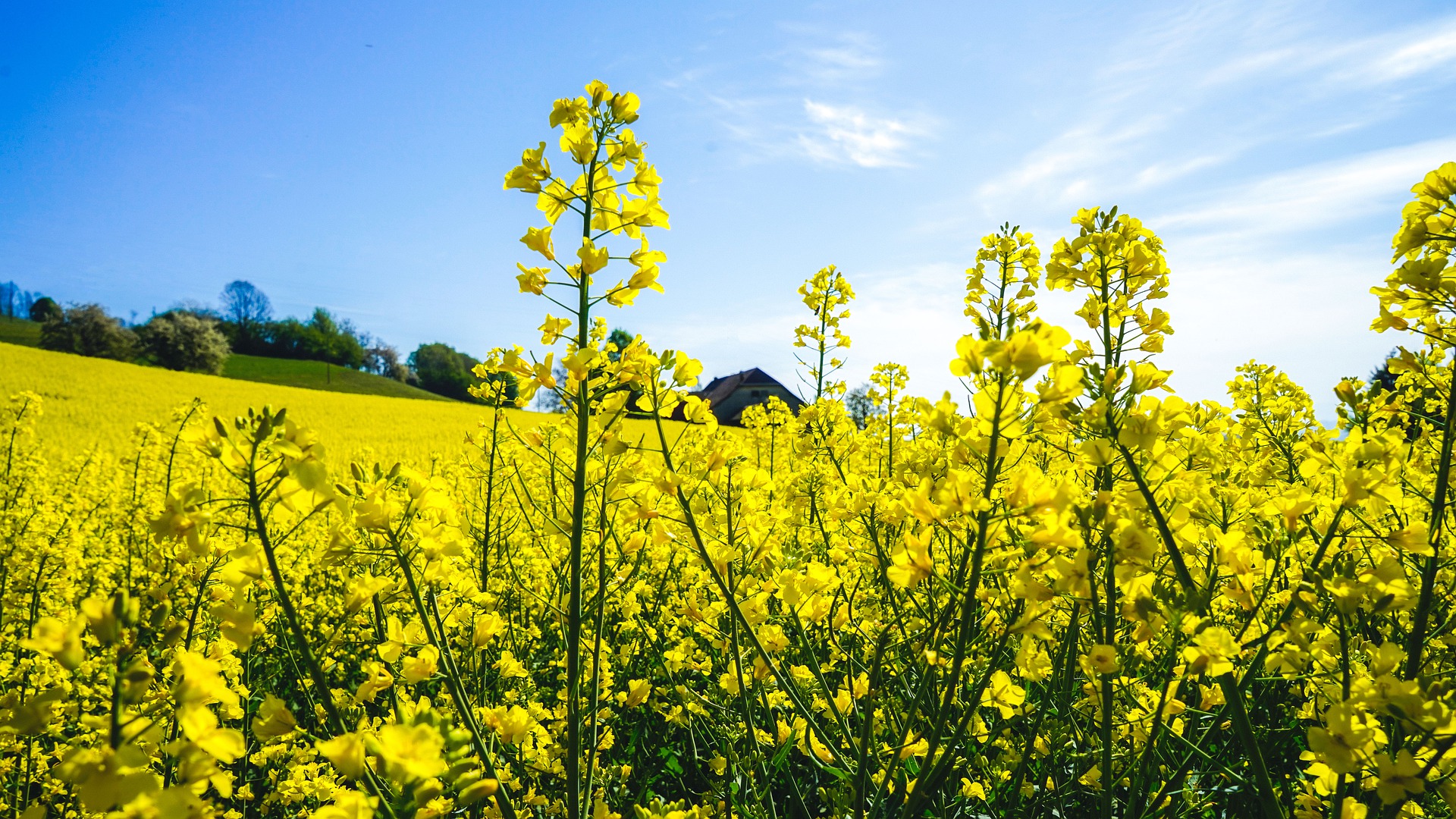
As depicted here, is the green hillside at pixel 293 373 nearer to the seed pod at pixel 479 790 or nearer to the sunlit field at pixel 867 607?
the sunlit field at pixel 867 607

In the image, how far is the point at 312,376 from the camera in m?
43.2

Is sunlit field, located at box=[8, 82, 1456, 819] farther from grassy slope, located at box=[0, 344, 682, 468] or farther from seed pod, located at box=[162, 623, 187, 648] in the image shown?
grassy slope, located at box=[0, 344, 682, 468]

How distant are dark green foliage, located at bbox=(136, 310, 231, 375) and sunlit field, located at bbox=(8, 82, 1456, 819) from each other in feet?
142

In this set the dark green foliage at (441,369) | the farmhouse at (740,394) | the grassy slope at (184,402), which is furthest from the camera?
the dark green foliage at (441,369)

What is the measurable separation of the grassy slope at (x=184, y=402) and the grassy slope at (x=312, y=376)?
1201 centimetres

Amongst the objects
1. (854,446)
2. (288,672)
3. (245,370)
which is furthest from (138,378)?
(854,446)

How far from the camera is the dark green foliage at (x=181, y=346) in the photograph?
38250mm

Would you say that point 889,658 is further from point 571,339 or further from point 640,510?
point 571,339

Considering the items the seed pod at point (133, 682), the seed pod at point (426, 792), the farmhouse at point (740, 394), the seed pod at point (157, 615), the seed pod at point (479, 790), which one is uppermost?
the farmhouse at point (740, 394)

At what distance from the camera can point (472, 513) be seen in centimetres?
466

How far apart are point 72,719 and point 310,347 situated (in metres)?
59.3

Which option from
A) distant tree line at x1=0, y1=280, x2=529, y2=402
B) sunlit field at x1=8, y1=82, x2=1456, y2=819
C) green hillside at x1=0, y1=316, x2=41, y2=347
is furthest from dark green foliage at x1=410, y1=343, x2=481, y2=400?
sunlit field at x1=8, y1=82, x2=1456, y2=819

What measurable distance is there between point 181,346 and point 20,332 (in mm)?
16230

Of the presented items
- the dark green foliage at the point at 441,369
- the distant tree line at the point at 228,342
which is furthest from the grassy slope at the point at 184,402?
the dark green foliage at the point at 441,369
